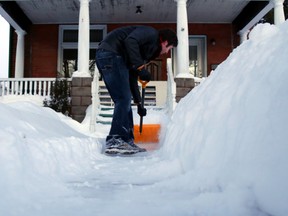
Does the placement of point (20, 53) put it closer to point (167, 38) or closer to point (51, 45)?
point (51, 45)

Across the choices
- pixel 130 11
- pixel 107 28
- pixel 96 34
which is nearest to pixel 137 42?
pixel 130 11

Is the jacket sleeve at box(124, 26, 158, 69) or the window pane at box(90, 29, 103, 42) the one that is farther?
the window pane at box(90, 29, 103, 42)

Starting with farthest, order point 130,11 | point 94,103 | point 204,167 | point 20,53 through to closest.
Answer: point 20,53
point 130,11
point 94,103
point 204,167

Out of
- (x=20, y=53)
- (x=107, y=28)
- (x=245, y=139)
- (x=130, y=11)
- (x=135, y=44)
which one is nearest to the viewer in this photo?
(x=245, y=139)

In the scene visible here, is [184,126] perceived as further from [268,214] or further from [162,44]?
[268,214]

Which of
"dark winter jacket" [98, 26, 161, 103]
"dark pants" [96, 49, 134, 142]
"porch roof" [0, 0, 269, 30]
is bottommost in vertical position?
"dark pants" [96, 49, 134, 142]

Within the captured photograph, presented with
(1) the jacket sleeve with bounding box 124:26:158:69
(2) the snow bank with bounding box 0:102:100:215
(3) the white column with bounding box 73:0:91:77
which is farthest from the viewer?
(3) the white column with bounding box 73:0:91:77

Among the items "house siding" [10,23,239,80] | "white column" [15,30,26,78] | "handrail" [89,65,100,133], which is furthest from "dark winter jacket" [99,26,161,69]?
"white column" [15,30,26,78]

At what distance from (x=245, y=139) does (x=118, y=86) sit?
2565mm

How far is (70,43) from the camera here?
14688 mm

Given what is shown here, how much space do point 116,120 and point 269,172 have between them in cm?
289

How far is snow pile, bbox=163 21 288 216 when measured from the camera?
160cm

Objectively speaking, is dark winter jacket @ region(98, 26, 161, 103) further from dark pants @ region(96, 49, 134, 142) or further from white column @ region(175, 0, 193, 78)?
white column @ region(175, 0, 193, 78)

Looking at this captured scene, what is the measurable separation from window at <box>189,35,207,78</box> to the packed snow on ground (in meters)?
11.9
